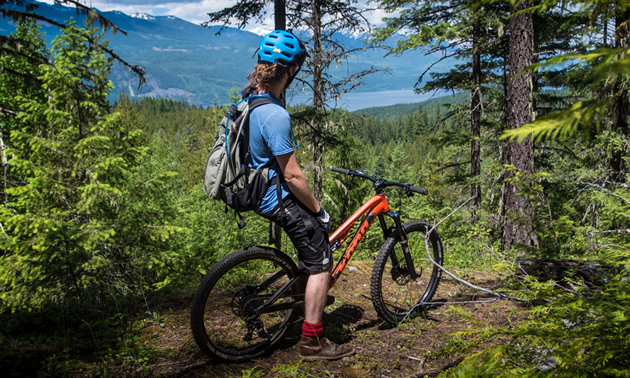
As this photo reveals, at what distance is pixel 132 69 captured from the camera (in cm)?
952

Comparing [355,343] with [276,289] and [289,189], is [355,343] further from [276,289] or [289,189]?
[289,189]

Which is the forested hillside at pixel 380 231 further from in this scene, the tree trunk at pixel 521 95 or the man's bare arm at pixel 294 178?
the man's bare arm at pixel 294 178

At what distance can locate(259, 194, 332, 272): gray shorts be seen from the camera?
2684 mm

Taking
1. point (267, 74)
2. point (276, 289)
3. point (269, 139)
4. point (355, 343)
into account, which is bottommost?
point (355, 343)

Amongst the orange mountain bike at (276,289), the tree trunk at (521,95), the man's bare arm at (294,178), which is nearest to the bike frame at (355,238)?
the orange mountain bike at (276,289)

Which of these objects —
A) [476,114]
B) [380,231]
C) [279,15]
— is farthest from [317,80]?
[380,231]

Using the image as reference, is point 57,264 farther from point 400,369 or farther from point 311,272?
point 400,369

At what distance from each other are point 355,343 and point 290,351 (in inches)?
23.8

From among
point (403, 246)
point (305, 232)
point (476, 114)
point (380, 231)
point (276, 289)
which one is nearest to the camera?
point (305, 232)

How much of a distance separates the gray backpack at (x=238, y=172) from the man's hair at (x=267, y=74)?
113 mm

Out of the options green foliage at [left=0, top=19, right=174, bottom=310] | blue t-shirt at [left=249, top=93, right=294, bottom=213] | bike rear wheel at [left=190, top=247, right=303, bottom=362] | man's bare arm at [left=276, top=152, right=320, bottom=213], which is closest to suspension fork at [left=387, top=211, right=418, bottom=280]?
bike rear wheel at [left=190, top=247, right=303, bottom=362]

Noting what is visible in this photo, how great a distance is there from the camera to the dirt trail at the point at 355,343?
2.69 m

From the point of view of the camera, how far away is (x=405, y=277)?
3.98 m

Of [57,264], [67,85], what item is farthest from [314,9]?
[57,264]
